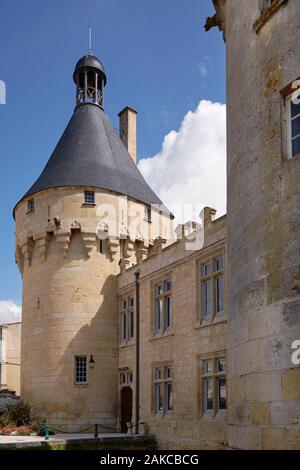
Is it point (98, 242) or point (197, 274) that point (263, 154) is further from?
point (98, 242)

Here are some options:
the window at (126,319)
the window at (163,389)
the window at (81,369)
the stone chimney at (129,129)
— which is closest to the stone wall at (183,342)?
the window at (163,389)

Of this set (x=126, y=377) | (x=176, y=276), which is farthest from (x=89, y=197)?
(x=126, y=377)

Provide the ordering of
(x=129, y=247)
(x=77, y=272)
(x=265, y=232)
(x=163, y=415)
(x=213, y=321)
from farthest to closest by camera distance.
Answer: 1. (x=129, y=247)
2. (x=77, y=272)
3. (x=163, y=415)
4. (x=213, y=321)
5. (x=265, y=232)

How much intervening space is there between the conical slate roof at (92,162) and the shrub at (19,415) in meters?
7.46

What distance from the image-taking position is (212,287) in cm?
1578

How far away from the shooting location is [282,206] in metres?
6.12

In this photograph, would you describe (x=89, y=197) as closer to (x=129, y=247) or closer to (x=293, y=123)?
(x=129, y=247)

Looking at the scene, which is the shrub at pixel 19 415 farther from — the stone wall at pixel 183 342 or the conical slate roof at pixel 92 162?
the conical slate roof at pixel 92 162

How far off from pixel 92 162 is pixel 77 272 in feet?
14.2

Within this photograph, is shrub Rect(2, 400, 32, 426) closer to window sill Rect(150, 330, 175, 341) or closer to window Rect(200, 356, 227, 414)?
window sill Rect(150, 330, 175, 341)

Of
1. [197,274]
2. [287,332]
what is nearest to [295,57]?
[287,332]

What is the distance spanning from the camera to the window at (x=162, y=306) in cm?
1816
